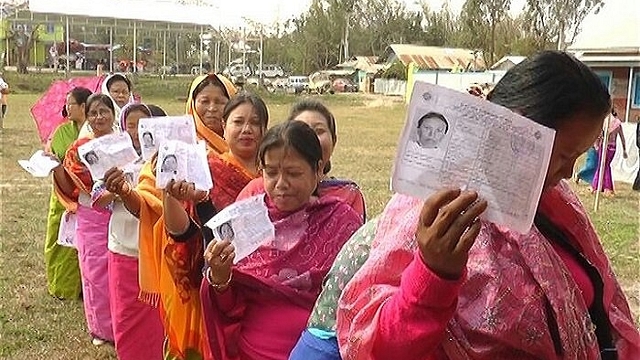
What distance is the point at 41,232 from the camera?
24.2 ft

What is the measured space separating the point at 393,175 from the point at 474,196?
5.1 inches

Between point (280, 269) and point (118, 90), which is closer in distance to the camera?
point (280, 269)

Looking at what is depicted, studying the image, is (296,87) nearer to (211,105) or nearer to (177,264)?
(211,105)

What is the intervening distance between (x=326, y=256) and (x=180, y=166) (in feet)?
1.91

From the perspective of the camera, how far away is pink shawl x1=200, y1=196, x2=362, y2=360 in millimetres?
2398

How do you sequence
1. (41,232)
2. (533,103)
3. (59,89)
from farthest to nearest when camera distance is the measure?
(41,232), (59,89), (533,103)

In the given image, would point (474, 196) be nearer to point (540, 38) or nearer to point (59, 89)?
point (59, 89)

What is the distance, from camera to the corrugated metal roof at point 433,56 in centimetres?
4806

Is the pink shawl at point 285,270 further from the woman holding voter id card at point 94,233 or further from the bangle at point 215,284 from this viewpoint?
the woman holding voter id card at point 94,233

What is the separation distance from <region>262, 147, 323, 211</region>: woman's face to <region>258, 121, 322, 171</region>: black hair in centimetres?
2

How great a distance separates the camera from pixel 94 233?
460 centimetres

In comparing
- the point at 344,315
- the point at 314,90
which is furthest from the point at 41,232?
the point at 314,90

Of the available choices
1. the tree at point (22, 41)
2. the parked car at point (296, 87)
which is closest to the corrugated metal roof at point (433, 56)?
the parked car at point (296, 87)

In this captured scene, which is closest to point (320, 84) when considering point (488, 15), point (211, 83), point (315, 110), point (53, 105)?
point (488, 15)
